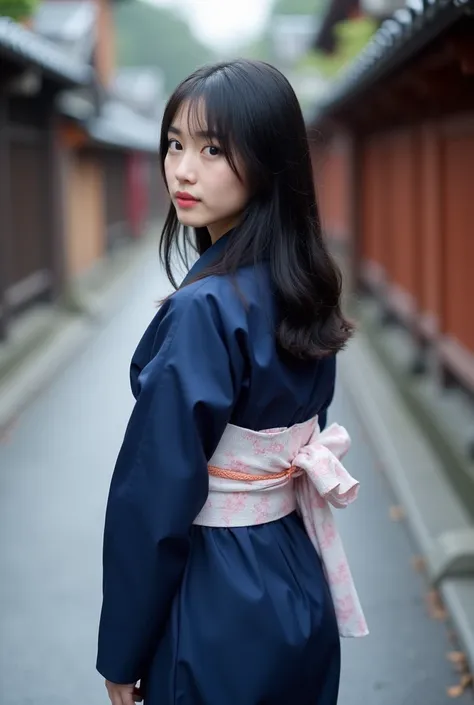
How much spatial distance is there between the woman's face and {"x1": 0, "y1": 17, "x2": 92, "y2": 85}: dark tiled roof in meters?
6.67

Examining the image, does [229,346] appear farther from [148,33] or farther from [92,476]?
[148,33]

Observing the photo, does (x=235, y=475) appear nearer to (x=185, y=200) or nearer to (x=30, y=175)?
(x=185, y=200)

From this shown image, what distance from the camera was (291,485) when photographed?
236cm

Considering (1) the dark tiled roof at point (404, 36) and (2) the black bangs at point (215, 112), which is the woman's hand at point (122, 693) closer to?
(2) the black bangs at point (215, 112)

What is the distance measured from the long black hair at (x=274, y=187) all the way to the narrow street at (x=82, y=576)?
2247 mm

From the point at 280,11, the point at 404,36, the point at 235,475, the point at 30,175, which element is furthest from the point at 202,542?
the point at 280,11

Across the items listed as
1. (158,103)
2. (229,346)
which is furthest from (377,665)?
(158,103)

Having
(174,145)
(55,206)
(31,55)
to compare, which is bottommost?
(174,145)

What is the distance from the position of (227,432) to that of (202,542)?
22 cm

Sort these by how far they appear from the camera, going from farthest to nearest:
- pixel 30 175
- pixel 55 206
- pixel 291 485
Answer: pixel 55 206, pixel 30 175, pixel 291 485

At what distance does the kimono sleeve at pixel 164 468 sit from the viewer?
1.99 m

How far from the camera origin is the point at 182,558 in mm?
2053

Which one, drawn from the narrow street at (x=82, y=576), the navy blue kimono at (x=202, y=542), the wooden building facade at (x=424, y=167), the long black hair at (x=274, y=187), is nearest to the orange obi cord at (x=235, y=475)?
the navy blue kimono at (x=202, y=542)

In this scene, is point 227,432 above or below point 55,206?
below
